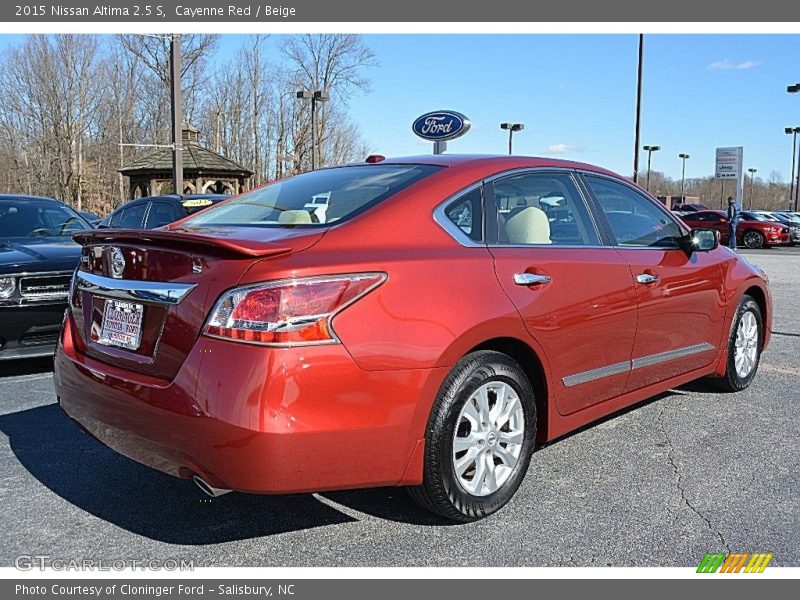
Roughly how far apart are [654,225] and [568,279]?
126cm

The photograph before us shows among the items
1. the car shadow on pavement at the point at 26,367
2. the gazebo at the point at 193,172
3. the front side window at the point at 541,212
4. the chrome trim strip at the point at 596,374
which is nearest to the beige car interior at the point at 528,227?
the front side window at the point at 541,212

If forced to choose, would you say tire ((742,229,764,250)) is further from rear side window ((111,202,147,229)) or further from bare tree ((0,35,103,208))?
bare tree ((0,35,103,208))

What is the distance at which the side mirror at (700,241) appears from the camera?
14.9 feet

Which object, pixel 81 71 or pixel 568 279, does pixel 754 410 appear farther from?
pixel 81 71

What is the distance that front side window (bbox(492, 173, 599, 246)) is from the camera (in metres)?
3.44

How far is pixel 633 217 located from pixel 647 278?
0.46 m

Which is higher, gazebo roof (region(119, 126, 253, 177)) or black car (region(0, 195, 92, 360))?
gazebo roof (region(119, 126, 253, 177))

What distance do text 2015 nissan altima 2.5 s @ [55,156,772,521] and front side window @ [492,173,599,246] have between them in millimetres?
12

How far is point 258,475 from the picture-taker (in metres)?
2.54

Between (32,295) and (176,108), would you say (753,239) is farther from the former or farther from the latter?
(32,295)

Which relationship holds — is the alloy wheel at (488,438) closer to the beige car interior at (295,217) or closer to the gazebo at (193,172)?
the beige car interior at (295,217)

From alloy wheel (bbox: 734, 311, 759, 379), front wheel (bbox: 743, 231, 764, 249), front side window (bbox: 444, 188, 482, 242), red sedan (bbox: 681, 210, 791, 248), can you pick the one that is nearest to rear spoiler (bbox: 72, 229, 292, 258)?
front side window (bbox: 444, 188, 482, 242)

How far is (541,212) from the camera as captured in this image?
370 cm
